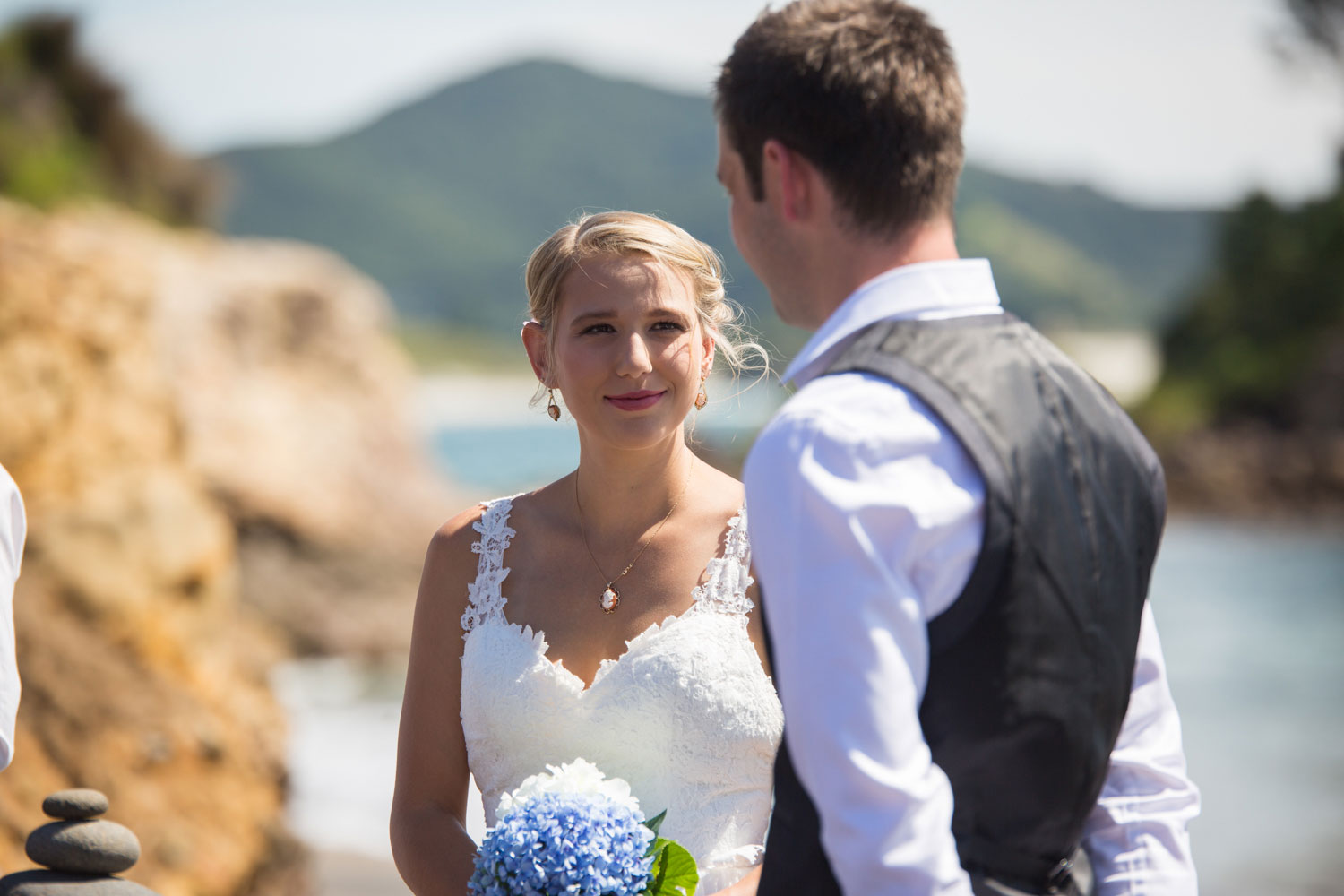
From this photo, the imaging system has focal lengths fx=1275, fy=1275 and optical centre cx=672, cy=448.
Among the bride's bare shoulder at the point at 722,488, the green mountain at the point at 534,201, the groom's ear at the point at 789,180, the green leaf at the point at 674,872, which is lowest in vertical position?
the green leaf at the point at 674,872

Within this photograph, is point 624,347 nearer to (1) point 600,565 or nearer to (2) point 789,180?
(1) point 600,565

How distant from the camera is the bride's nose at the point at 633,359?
2656 mm

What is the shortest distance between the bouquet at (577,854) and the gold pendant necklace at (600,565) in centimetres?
63

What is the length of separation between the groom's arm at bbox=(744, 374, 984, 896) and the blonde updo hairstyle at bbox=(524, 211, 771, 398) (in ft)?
4.58

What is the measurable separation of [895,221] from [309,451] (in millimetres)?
13971

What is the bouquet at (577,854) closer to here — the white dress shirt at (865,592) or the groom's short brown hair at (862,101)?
the white dress shirt at (865,592)

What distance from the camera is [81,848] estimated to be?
271cm

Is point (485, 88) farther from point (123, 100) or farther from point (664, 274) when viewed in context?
point (664, 274)

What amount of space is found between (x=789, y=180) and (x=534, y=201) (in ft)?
425

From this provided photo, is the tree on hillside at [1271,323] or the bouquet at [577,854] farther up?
the tree on hillside at [1271,323]

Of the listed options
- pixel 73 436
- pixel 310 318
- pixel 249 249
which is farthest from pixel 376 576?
pixel 73 436

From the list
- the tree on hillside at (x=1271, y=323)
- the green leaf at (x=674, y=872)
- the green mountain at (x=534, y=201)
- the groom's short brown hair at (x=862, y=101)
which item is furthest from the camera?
the green mountain at (x=534, y=201)

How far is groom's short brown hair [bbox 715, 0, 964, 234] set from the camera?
1456 millimetres

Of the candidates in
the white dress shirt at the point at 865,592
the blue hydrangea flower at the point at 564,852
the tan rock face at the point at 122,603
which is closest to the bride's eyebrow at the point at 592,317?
the blue hydrangea flower at the point at 564,852
